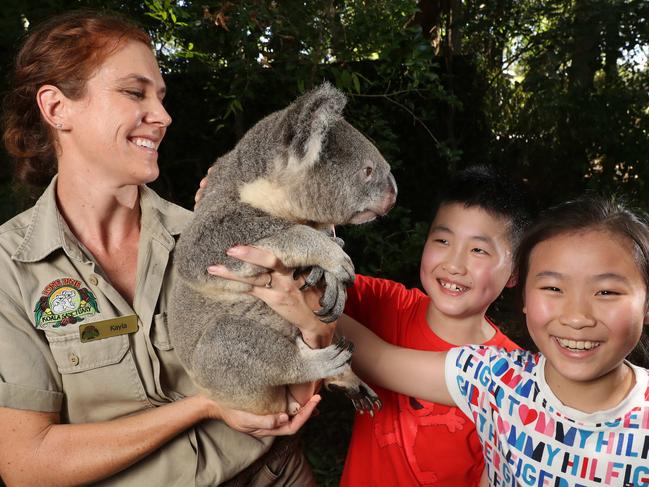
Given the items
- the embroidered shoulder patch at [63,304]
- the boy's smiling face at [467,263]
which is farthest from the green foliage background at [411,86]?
the embroidered shoulder patch at [63,304]

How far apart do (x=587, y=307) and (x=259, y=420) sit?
0.84 metres

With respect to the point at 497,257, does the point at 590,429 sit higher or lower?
lower

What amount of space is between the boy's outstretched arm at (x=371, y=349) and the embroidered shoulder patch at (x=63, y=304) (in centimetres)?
34

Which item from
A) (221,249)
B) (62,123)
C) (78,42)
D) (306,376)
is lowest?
(306,376)

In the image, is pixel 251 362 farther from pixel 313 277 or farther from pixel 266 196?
pixel 266 196

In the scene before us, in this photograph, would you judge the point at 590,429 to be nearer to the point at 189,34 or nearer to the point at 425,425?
the point at 425,425

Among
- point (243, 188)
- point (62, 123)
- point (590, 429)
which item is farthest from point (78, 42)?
point (590, 429)

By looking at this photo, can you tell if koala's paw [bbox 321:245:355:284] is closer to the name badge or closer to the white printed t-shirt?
the white printed t-shirt

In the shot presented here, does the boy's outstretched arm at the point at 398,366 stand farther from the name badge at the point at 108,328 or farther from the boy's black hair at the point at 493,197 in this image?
the name badge at the point at 108,328

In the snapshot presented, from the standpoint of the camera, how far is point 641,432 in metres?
1.23

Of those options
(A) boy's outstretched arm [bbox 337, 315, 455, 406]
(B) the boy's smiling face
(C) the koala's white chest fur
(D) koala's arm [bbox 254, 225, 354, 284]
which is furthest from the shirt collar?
(B) the boy's smiling face

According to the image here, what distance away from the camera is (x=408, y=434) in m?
1.82

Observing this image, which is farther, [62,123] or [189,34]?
[189,34]

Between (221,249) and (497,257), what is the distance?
85 cm
